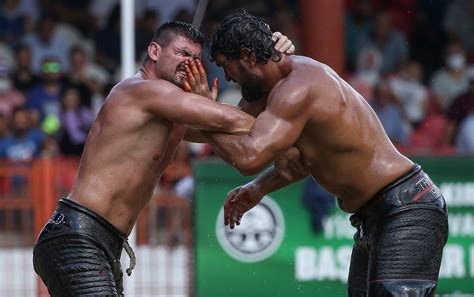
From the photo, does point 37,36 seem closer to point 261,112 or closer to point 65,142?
point 65,142

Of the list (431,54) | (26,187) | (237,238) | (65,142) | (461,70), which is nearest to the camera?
(237,238)

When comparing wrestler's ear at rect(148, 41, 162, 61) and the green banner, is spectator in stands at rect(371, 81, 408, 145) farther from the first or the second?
wrestler's ear at rect(148, 41, 162, 61)

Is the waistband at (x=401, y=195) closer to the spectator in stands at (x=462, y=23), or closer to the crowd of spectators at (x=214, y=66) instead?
the crowd of spectators at (x=214, y=66)

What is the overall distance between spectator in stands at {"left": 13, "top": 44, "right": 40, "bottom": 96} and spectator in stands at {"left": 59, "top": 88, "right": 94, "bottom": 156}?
52 centimetres

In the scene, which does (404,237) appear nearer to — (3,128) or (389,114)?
(389,114)

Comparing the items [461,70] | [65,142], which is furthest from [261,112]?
[461,70]

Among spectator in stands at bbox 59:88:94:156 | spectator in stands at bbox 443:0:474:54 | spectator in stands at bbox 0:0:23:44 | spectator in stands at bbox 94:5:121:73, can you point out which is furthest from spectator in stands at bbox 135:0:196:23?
spectator in stands at bbox 443:0:474:54

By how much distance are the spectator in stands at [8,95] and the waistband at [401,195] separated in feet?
22.6

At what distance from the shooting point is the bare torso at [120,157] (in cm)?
680

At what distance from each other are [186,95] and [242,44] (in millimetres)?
408

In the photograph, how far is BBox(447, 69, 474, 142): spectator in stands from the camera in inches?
510

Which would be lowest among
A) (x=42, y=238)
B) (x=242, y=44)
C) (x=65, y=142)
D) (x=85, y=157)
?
(x=42, y=238)

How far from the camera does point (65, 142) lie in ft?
42.2

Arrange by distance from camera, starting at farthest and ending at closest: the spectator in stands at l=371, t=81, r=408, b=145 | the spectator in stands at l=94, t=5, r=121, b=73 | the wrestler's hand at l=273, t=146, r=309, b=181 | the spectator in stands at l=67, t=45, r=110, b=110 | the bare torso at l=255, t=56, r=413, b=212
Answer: the spectator in stands at l=94, t=5, r=121, b=73 < the spectator in stands at l=67, t=45, r=110, b=110 < the spectator in stands at l=371, t=81, r=408, b=145 < the wrestler's hand at l=273, t=146, r=309, b=181 < the bare torso at l=255, t=56, r=413, b=212
